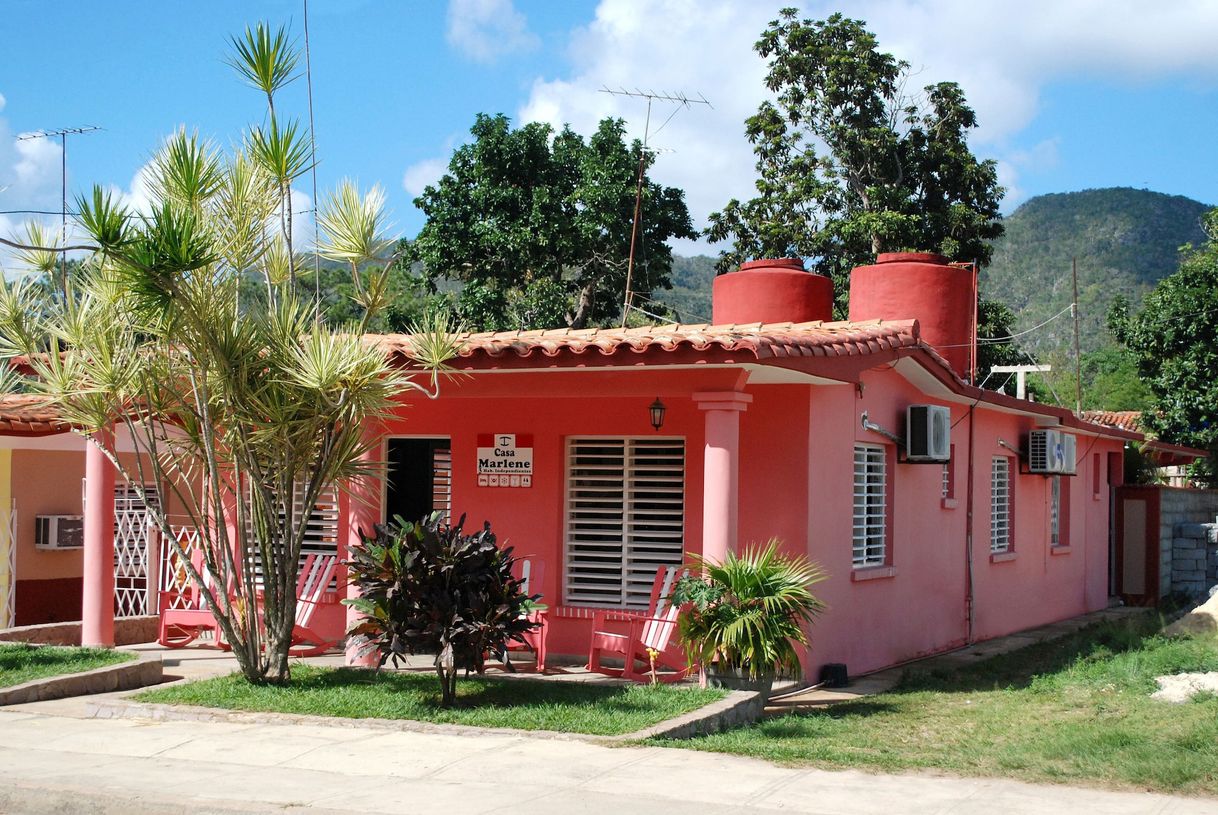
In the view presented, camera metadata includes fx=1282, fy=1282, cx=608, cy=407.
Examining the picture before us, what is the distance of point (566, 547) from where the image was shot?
38.3ft

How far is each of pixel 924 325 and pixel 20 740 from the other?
1074cm

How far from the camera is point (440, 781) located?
6.95 meters

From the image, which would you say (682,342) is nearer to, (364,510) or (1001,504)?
(364,510)

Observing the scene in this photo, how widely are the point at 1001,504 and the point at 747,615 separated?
25.6ft

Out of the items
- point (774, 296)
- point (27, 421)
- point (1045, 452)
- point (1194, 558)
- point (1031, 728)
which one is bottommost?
point (1031, 728)

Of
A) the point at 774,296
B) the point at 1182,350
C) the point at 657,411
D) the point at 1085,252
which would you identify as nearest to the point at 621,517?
the point at 657,411

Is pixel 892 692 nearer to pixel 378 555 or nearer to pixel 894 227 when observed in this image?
pixel 378 555

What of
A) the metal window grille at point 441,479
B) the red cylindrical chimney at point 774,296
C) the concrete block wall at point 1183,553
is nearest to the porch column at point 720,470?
the metal window grille at point 441,479

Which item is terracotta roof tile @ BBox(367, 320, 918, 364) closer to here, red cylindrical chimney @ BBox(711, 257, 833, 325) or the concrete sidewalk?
the concrete sidewalk

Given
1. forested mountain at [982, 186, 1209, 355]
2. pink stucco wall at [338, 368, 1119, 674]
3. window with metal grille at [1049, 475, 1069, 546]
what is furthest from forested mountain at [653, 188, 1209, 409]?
pink stucco wall at [338, 368, 1119, 674]

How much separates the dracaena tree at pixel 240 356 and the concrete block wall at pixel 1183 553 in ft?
46.1

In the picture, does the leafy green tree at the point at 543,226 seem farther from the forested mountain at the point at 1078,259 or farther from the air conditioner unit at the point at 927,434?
the forested mountain at the point at 1078,259

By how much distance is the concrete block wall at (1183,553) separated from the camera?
768 inches

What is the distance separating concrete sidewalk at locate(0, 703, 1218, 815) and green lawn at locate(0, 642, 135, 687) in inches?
65.1
